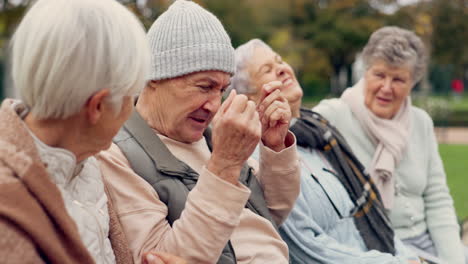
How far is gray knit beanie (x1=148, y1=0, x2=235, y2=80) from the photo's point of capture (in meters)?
2.06

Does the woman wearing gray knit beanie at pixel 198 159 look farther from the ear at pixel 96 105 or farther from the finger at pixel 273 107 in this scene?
the ear at pixel 96 105

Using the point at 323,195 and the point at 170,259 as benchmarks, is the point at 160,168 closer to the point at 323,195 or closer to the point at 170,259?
the point at 170,259

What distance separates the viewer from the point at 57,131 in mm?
1487

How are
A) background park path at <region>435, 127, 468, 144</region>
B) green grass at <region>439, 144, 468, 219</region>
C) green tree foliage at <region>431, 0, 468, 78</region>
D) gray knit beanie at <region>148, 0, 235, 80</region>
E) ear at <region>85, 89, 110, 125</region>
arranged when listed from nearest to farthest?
ear at <region>85, 89, 110, 125</region> → gray knit beanie at <region>148, 0, 235, 80</region> → green grass at <region>439, 144, 468, 219</region> → background park path at <region>435, 127, 468, 144</region> → green tree foliage at <region>431, 0, 468, 78</region>

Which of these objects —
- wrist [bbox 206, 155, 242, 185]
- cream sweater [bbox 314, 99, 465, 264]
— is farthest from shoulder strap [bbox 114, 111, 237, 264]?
cream sweater [bbox 314, 99, 465, 264]

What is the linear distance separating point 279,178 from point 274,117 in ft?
0.82

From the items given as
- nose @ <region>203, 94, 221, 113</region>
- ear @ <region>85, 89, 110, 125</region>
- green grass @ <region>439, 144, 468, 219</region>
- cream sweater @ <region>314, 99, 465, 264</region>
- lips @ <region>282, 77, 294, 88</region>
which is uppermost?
ear @ <region>85, 89, 110, 125</region>

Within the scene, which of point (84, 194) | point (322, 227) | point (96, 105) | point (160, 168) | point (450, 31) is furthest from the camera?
point (450, 31)

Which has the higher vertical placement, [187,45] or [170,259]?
[187,45]

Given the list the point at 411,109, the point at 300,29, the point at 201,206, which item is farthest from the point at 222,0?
the point at 201,206

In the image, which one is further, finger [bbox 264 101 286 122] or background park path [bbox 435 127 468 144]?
background park path [bbox 435 127 468 144]

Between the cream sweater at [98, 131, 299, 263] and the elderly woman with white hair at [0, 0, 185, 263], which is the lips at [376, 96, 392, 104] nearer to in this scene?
the cream sweater at [98, 131, 299, 263]

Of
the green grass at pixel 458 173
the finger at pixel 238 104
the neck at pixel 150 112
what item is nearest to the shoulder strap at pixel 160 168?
the neck at pixel 150 112

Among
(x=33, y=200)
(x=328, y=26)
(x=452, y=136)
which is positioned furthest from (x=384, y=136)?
(x=328, y=26)
